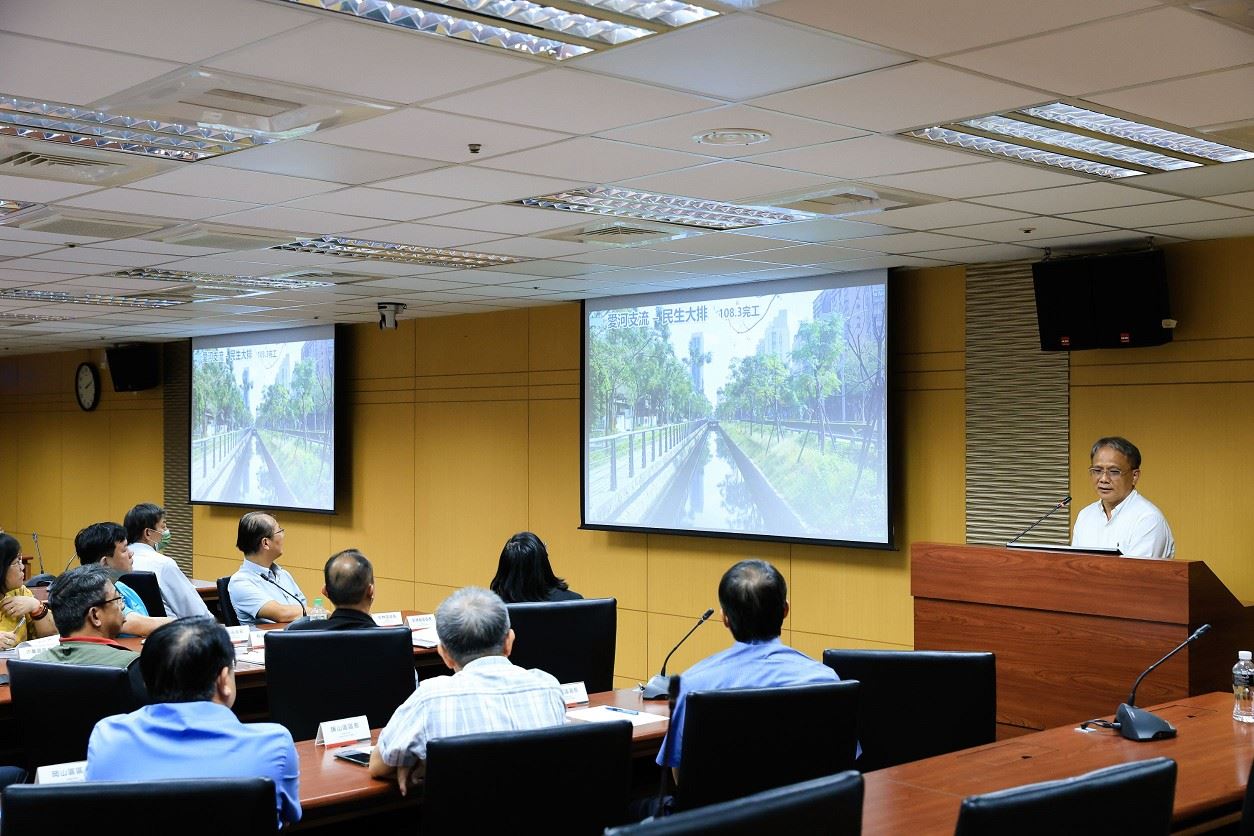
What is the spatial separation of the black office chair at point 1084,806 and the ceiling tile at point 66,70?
2.93 m

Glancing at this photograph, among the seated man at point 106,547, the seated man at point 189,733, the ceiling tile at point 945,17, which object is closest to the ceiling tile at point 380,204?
the seated man at point 106,547

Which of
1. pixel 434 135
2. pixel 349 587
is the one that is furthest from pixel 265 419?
pixel 434 135

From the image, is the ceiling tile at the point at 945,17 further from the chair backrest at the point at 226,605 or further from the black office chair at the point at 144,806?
the chair backrest at the point at 226,605

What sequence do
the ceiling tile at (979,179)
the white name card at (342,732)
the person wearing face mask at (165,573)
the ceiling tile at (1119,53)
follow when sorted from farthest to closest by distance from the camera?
the person wearing face mask at (165,573) < the ceiling tile at (979,179) < the white name card at (342,732) < the ceiling tile at (1119,53)

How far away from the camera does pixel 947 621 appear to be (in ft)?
18.9

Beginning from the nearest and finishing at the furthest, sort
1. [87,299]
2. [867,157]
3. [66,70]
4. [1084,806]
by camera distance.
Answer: [1084,806] → [66,70] → [867,157] → [87,299]

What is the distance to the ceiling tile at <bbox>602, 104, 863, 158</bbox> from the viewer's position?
4.13 metres

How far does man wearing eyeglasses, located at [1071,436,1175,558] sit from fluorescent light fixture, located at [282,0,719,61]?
12.5 feet

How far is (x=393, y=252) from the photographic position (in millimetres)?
7414

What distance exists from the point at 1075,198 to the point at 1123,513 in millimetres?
1606

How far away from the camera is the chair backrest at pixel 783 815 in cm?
182

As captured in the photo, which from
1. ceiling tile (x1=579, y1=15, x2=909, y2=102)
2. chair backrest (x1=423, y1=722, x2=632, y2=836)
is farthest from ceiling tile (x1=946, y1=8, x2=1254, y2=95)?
chair backrest (x1=423, y1=722, x2=632, y2=836)

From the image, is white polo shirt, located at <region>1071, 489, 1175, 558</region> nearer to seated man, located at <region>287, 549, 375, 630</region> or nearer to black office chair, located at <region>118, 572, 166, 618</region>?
seated man, located at <region>287, 549, 375, 630</region>

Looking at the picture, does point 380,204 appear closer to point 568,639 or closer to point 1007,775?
point 568,639
